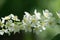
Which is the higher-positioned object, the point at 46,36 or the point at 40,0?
the point at 40,0

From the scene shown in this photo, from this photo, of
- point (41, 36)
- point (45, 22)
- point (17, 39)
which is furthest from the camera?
point (41, 36)

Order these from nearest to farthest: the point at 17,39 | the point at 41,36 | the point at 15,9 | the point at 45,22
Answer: the point at 45,22 < the point at 17,39 < the point at 41,36 < the point at 15,9

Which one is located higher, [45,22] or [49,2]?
[49,2]

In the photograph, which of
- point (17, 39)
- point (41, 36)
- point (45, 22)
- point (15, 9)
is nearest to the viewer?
point (45, 22)

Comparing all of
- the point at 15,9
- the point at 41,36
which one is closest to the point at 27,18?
the point at 41,36

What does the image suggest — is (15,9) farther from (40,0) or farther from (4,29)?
(4,29)

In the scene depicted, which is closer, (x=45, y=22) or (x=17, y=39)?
(x=45, y=22)

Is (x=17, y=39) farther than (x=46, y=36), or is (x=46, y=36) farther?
(x=46, y=36)

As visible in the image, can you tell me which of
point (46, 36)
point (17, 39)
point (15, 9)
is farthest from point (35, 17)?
point (15, 9)

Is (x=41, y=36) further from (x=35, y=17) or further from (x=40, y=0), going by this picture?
(x=35, y=17)
